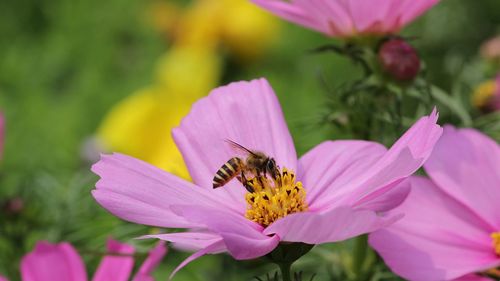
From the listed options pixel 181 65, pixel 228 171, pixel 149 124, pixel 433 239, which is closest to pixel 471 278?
pixel 433 239

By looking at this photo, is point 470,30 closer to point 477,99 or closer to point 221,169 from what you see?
point 477,99

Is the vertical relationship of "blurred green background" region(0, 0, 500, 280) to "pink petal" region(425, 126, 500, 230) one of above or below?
below

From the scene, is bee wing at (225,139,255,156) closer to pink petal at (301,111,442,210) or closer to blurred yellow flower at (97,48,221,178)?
pink petal at (301,111,442,210)

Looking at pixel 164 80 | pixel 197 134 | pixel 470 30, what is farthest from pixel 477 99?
pixel 164 80

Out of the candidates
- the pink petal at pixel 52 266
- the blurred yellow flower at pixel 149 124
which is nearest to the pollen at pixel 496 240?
the pink petal at pixel 52 266

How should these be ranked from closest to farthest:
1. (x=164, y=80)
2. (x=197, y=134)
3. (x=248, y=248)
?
(x=248, y=248)
(x=197, y=134)
(x=164, y=80)

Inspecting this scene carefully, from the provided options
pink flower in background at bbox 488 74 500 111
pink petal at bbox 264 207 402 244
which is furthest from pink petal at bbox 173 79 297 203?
pink flower in background at bbox 488 74 500 111
